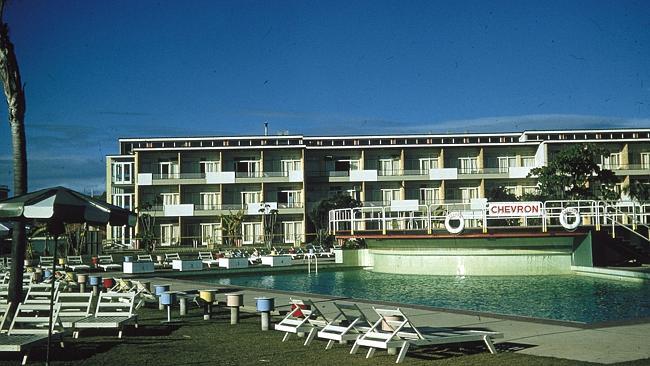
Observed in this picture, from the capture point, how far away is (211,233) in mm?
65938

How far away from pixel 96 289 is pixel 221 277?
42.6 feet

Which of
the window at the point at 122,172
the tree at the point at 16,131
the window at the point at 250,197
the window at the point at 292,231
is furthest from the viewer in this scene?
the window at the point at 122,172

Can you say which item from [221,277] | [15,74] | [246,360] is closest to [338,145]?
[221,277]

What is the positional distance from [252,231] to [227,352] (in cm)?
5519

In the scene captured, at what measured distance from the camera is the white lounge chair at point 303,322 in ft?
40.1

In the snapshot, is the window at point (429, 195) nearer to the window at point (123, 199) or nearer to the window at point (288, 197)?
the window at point (288, 197)

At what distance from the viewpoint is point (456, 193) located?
68.1m

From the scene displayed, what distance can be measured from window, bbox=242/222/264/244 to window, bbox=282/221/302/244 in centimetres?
223

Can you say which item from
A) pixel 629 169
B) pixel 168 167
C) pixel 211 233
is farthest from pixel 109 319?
pixel 629 169

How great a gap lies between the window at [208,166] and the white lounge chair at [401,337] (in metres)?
56.9

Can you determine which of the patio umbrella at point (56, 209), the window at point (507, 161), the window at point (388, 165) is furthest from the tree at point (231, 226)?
the patio umbrella at point (56, 209)

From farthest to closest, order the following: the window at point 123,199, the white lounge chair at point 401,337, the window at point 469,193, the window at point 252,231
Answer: the window at point 123,199
the window at point 469,193
the window at point 252,231
the white lounge chair at point 401,337

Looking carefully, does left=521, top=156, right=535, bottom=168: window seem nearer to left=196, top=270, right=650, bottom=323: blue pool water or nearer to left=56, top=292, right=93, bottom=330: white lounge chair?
left=196, top=270, right=650, bottom=323: blue pool water

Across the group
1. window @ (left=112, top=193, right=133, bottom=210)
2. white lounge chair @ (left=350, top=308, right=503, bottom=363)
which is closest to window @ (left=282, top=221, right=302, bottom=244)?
window @ (left=112, top=193, right=133, bottom=210)
